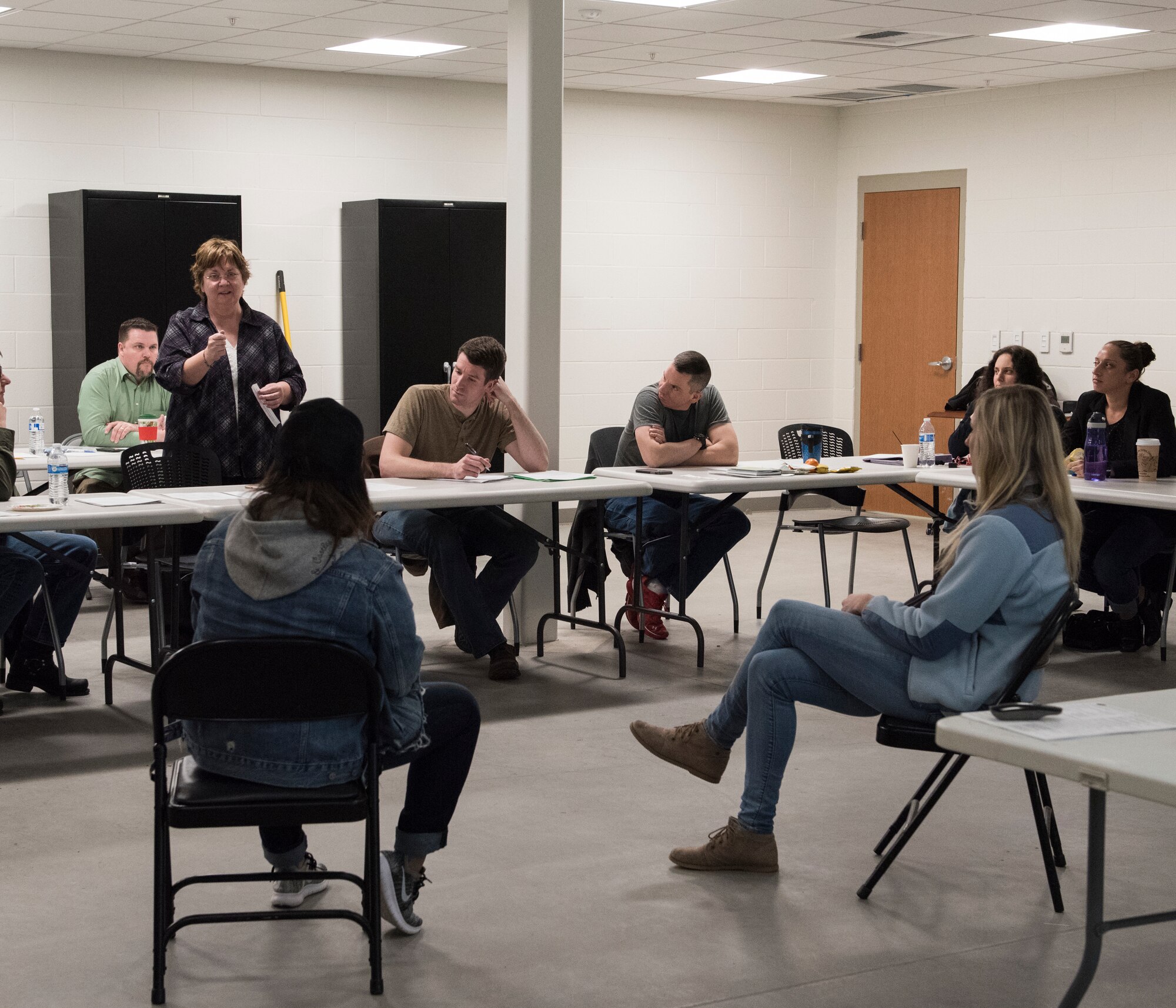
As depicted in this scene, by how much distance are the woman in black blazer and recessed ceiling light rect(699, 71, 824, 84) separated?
138 inches

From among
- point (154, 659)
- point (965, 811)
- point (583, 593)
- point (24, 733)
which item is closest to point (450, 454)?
point (583, 593)

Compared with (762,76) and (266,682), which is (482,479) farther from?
(762,76)

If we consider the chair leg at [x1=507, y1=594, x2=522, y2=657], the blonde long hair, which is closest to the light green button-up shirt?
the chair leg at [x1=507, y1=594, x2=522, y2=657]

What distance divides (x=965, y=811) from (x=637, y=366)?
6.01 meters

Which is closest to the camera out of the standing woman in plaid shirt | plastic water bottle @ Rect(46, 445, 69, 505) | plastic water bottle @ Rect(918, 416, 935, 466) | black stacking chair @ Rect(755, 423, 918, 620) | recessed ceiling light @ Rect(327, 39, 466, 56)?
plastic water bottle @ Rect(46, 445, 69, 505)

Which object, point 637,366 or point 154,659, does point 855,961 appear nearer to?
point 154,659

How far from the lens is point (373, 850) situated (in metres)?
2.72

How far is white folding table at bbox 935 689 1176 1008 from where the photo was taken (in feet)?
6.79

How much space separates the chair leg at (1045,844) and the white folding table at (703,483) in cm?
225

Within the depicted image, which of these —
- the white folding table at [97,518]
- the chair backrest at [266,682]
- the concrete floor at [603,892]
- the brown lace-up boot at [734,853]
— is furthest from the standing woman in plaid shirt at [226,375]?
the chair backrest at [266,682]

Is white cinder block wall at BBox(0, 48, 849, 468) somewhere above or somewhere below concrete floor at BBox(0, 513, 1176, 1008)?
above

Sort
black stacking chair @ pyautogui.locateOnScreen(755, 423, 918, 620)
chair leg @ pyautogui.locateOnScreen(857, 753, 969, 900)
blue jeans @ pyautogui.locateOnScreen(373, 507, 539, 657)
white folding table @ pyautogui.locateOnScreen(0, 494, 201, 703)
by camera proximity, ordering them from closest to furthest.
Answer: chair leg @ pyautogui.locateOnScreen(857, 753, 969, 900) < white folding table @ pyautogui.locateOnScreen(0, 494, 201, 703) < blue jeans @ pyautogui.locateOnScreen(373, 507, 539, 657) < black stacking chair @ pyautogui.locateOnScreen(755, 423, 918, 620)

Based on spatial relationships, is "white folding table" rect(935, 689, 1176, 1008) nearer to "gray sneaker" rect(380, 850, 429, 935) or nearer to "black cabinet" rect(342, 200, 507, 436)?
"gray sneaker" rect(380, 850, 429, 935)

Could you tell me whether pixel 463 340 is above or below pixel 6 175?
below
